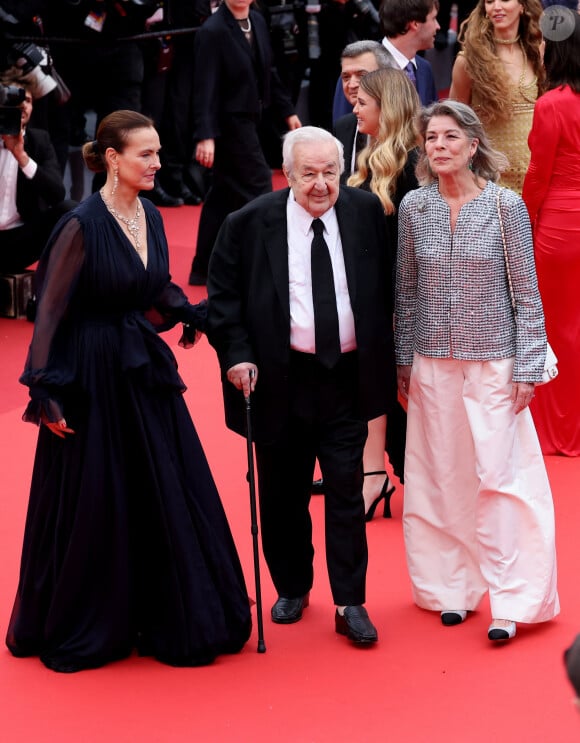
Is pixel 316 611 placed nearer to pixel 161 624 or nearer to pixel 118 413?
pixel 161 624

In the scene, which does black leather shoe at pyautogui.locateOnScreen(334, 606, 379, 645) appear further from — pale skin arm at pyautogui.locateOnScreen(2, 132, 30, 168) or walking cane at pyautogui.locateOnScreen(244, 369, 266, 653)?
pale skin arm at pyautogui.locateOnScreen(2, 132, 30, 168)

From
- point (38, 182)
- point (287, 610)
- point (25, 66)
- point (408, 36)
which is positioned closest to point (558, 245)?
point (408, 36)

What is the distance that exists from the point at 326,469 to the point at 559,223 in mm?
2252

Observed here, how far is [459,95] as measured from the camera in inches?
267

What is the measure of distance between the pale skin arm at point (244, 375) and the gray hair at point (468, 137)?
0.87m

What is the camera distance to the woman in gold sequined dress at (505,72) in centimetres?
661

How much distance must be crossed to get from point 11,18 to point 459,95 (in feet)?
9.76

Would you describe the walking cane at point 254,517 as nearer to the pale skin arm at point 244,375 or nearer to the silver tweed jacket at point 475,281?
the pale skin arm at point 244,375

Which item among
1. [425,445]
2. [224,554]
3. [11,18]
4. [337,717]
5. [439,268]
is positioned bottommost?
[337,717]

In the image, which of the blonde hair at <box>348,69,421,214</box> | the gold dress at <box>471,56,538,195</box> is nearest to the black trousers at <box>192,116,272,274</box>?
the gold dress at <box>471,56,538,195</box>

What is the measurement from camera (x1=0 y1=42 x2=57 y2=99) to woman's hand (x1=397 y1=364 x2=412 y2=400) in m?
4.19

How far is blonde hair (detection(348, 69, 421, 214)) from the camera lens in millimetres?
5137

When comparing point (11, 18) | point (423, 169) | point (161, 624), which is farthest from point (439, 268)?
point (11, 18)

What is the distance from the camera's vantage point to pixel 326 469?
450cm
